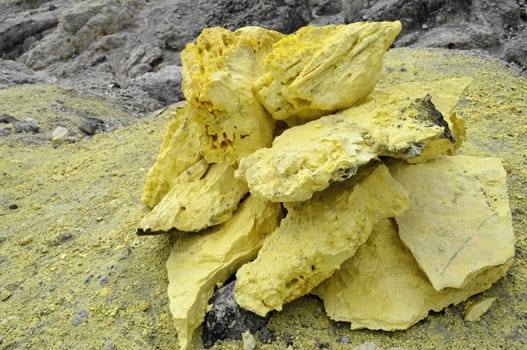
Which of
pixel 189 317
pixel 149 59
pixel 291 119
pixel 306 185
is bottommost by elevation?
pixel 149 59

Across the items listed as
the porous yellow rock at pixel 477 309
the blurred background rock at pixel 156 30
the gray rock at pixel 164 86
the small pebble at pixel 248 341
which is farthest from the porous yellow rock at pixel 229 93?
the gray rock at pixel 164 86

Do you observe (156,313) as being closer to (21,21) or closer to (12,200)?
(12,200)

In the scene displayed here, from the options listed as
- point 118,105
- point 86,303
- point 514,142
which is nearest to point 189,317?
point 86,303

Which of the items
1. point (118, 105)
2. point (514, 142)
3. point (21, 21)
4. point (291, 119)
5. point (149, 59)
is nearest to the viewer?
point (291, 119)

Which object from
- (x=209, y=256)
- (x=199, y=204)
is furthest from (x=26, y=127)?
(x=209, y=256)

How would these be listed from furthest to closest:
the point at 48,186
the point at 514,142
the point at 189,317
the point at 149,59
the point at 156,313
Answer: the point at 149,59 → the point at 48,186 → the point at 514,142 → the point at 156,313 → the point at 189,317

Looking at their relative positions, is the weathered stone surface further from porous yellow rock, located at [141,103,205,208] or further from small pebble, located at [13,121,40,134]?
small pebble, located at [13,121,40,134]

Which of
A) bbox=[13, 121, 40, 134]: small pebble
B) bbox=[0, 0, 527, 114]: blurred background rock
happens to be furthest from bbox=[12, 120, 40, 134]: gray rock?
bbox=[0, 0, 527, 114]: blurred background rock
